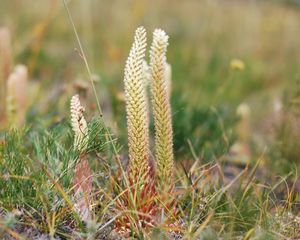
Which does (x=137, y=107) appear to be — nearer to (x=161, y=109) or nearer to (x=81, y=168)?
(x=161, y=109)

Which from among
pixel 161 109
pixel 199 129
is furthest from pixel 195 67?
pixel 161 109

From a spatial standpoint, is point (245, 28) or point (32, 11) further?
point (245, 28)

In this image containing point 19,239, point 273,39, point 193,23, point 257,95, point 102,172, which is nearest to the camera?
point 19,239

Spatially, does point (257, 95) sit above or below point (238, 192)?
below

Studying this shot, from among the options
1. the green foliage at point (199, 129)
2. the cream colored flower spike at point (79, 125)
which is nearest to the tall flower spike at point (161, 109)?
the cream colored flower spike at point (79, 125)

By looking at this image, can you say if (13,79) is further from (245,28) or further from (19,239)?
(245,28)

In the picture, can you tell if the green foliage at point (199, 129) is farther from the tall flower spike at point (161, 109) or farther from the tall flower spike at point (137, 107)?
the tall flower spike at point (137, 107)

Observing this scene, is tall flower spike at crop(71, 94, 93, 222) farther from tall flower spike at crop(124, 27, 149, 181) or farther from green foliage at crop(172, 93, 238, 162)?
green foliage at crop(172, 93, 238, 162)

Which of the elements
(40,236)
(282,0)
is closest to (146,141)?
(40,236)
